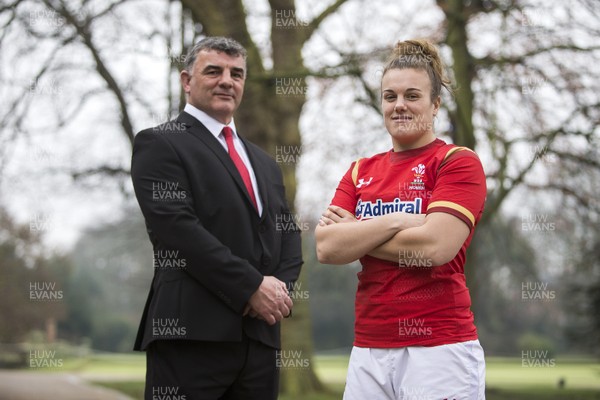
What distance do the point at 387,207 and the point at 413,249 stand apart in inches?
10.1

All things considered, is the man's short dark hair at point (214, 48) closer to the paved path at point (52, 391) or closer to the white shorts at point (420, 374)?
the white shorts at point (420, 374)

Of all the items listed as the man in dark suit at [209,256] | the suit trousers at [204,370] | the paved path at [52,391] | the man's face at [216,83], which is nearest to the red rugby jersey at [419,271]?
the man in dark suit at [209,256]

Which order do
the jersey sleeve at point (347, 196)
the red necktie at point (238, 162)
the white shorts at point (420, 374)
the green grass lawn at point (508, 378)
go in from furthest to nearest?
the green grass lawn at point (508, 378)
the red necktie at point (238, 162)
the jersey sleeve at point (347, 196)
the white shorts at point (420, 374)

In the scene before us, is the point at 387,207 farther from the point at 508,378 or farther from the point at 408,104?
the point at 508,378

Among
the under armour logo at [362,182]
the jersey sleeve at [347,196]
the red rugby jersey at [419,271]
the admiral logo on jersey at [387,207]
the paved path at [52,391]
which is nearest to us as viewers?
the red rugby jersey at [419,271]

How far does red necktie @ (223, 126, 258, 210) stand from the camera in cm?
380

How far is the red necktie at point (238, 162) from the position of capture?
3799mm

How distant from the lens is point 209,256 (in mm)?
3369

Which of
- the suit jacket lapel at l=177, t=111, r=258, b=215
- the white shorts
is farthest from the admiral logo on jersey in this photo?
the suit jacket lapel at l=177, t=111, r=258, b=215

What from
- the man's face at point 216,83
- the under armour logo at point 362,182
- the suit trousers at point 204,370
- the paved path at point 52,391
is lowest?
the paved path at point 52,391

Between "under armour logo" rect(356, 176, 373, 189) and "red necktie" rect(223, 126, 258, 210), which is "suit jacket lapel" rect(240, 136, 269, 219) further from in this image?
"under armour logo" rect(356, 176, 373, 189)

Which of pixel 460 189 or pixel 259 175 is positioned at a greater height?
pixel 259 175

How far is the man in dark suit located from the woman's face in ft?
2.98

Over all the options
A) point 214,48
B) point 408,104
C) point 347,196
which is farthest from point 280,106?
point 408,104
